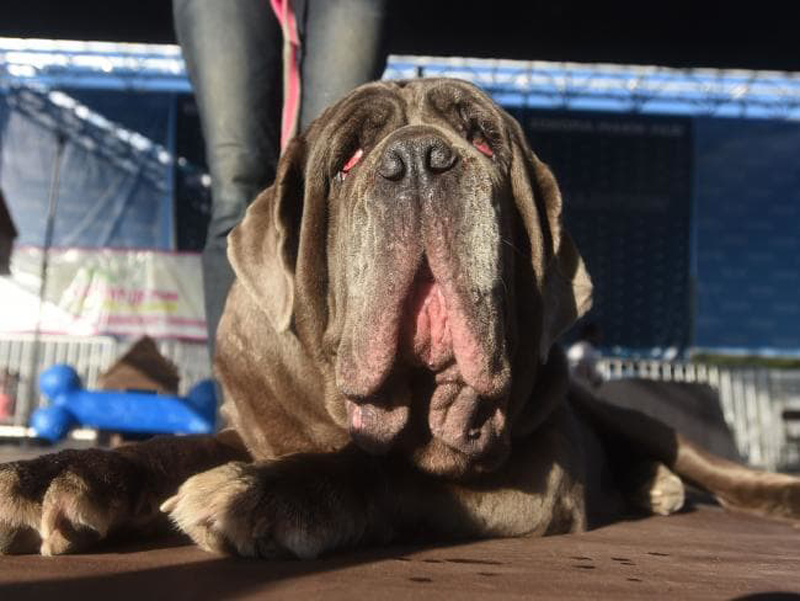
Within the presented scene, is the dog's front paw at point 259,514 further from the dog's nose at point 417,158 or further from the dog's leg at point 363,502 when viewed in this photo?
the dog's nose at point 417,158

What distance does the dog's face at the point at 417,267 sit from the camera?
1.82 m

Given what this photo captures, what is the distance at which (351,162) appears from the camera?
7.02ft

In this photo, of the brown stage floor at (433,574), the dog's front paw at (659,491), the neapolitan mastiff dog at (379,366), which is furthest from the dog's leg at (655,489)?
the brown stage floor at (433,574)

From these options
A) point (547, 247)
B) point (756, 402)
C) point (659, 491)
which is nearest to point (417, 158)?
point (547, 247)

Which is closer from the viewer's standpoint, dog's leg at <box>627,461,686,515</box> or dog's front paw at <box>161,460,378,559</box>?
dog's front paw at <box>161,460,378,559</box>

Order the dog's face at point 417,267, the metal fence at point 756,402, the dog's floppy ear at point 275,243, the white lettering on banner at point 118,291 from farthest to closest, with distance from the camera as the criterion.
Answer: the white lettering on banner at point 118,291, the metal fence at point 756,402, the dog's floppy ear at point 275,243, the dog's face at point 417,267

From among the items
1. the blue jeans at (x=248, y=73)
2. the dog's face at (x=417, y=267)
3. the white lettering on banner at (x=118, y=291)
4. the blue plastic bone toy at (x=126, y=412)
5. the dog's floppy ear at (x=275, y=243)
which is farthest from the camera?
the white lettering on banner at (x=118, y=291)

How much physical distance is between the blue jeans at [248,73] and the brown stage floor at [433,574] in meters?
1.50

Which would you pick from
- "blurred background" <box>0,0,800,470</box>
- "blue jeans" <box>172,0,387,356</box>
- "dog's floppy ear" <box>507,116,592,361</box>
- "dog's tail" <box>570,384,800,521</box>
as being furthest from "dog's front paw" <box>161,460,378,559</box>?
"blurred background" <box>0,0,800,470</box>

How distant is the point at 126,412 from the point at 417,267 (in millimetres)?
5591

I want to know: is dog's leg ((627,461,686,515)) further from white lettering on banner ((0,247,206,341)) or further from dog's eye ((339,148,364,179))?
white lettering on banner ((0,247,206,341))

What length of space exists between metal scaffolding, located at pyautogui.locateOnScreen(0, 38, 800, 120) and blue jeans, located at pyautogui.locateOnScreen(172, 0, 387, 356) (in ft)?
23.8

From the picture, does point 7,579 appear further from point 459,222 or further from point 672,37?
point 672,37

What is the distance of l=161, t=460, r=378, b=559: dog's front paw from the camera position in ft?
4.70
